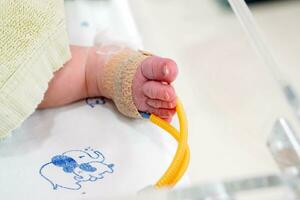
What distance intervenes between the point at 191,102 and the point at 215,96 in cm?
4

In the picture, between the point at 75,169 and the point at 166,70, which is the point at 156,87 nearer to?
the point at 166,70

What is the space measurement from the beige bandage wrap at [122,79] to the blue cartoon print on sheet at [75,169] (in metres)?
0.07

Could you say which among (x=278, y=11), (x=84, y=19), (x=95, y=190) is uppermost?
(x=84, y=19)

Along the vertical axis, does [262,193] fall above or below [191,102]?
above

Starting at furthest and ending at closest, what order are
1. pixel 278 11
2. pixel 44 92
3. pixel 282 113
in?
pixel 278 11
pixel 44 92
pixel 282 113

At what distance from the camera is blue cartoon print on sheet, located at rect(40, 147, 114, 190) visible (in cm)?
47

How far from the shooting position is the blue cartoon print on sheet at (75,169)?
1.53ft

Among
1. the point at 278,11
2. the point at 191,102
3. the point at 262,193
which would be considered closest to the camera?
the point at 262,193

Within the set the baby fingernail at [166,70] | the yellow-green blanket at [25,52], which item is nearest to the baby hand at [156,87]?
the baby fingernail at [166,70]

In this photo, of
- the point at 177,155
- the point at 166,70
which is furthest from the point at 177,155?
the point at 166,70

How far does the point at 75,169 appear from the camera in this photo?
48cm

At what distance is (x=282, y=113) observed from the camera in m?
0.38

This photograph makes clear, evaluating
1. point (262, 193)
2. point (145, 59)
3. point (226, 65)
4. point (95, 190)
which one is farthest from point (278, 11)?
point (262, 193)

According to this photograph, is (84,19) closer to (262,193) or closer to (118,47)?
(118,47)
